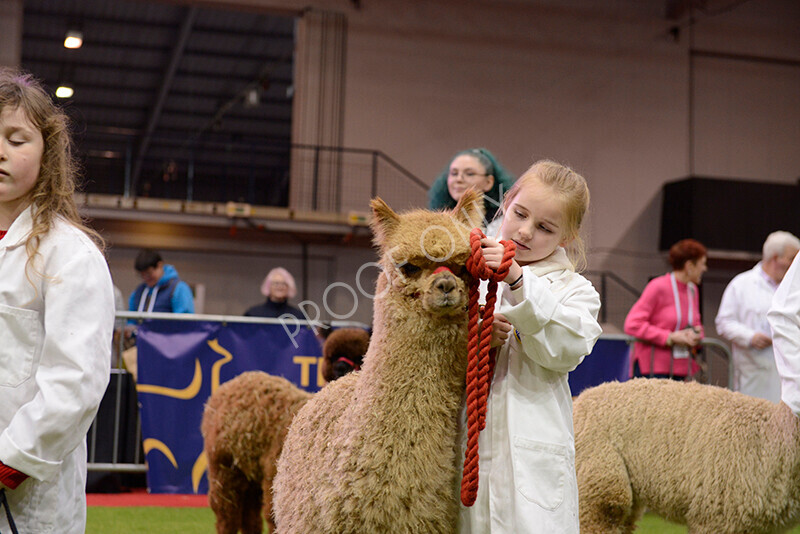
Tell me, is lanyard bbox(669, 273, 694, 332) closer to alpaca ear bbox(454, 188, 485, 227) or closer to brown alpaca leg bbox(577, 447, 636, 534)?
brown alpaca leg bbox(577, 447, 636, 534)

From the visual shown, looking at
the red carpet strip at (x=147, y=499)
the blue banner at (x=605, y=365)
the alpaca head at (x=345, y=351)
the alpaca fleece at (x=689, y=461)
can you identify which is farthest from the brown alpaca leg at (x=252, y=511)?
the blue banner at (x=605, y=365)

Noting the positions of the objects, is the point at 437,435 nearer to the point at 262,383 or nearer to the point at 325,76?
the point at 262,383

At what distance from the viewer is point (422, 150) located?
53.6 ft

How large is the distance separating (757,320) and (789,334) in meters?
2.91

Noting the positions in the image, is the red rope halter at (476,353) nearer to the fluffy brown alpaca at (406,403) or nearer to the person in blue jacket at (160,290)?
the fluffy brown alpaca at (406,403)

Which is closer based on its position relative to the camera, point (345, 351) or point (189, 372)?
point (345, 351)

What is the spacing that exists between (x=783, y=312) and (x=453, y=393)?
1.68 meters

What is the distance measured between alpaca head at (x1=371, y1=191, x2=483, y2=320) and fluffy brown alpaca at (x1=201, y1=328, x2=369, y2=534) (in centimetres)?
173

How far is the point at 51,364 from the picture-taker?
5.83 ft

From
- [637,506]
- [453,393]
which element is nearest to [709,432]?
[637,506]

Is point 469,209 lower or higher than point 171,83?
lower

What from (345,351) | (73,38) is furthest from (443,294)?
(73,38)

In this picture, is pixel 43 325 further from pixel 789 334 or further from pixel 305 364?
pixel 305 364

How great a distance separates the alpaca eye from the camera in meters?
2.03
